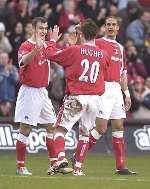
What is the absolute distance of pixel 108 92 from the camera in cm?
1493

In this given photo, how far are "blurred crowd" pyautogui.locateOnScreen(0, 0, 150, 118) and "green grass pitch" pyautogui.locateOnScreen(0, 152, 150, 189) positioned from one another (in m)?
3.24

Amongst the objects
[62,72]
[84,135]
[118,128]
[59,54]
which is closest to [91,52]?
[59,54]

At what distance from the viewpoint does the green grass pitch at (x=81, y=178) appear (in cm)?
1235

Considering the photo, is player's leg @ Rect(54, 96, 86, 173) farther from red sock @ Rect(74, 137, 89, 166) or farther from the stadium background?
the stadium background

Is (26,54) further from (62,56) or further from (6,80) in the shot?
(6,80)

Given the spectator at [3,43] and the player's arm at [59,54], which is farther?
the spectator at [3,43]

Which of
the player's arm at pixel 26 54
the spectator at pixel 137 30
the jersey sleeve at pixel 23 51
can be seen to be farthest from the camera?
the spectator at pixel 137 30

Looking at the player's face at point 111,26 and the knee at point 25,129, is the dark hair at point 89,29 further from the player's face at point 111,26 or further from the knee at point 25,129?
the knee at point 25,129

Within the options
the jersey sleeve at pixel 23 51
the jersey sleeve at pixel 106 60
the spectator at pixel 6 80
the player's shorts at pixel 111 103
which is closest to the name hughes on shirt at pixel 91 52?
the jersey sleeve at pixel 106 60

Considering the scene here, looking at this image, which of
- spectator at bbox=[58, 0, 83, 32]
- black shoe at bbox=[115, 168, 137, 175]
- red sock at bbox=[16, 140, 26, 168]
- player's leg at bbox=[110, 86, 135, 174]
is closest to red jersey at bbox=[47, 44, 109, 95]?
player's leg at bbox=[110, 86, 135, 174]

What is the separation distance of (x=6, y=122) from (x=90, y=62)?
601 centimetres

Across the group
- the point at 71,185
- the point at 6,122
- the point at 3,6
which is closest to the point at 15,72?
the point at 6,122

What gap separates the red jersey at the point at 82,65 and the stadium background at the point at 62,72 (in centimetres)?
138

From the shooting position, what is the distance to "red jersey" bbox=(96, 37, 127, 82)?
14.8 meters
